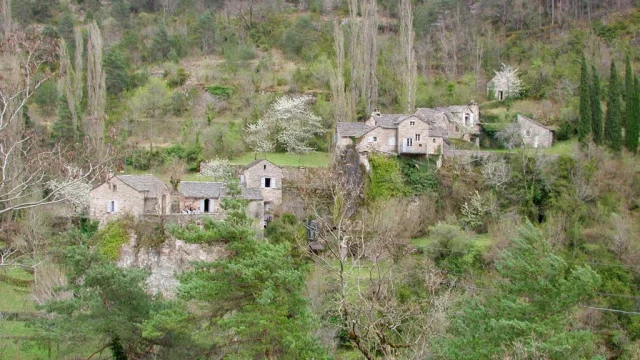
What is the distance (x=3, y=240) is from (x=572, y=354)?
81.0ft

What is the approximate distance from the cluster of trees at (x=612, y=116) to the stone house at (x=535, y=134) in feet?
7.47

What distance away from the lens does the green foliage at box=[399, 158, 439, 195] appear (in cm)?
3262

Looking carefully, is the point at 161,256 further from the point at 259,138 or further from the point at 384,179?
the point at 259,138

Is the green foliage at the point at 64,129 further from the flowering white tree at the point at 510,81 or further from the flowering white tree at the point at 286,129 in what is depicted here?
the flowering white tree at the point at 510,81

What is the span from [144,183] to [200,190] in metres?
2.42

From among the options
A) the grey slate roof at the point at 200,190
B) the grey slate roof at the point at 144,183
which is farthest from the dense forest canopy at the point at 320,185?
the grey slate roof at the point at 200,190

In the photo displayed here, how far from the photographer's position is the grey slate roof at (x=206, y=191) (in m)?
30.3

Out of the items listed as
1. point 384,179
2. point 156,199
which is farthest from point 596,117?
point 156,199

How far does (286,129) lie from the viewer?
130 feet

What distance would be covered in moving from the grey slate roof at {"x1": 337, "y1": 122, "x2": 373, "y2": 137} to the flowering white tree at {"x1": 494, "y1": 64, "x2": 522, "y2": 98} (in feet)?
38.5

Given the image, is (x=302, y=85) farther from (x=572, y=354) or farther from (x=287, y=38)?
(x=572, y=354)

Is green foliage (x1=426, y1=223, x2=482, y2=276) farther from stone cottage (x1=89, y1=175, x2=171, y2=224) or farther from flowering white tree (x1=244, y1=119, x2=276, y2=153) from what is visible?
flowering white tree (x1=244, y1=119, x2=276, y2=153)

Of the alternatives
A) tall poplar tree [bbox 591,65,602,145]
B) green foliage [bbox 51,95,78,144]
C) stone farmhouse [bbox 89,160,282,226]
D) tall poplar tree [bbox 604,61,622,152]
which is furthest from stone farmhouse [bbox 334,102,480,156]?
green foliage [bbox 51,95,78,144]

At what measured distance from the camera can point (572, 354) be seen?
15.9 m
